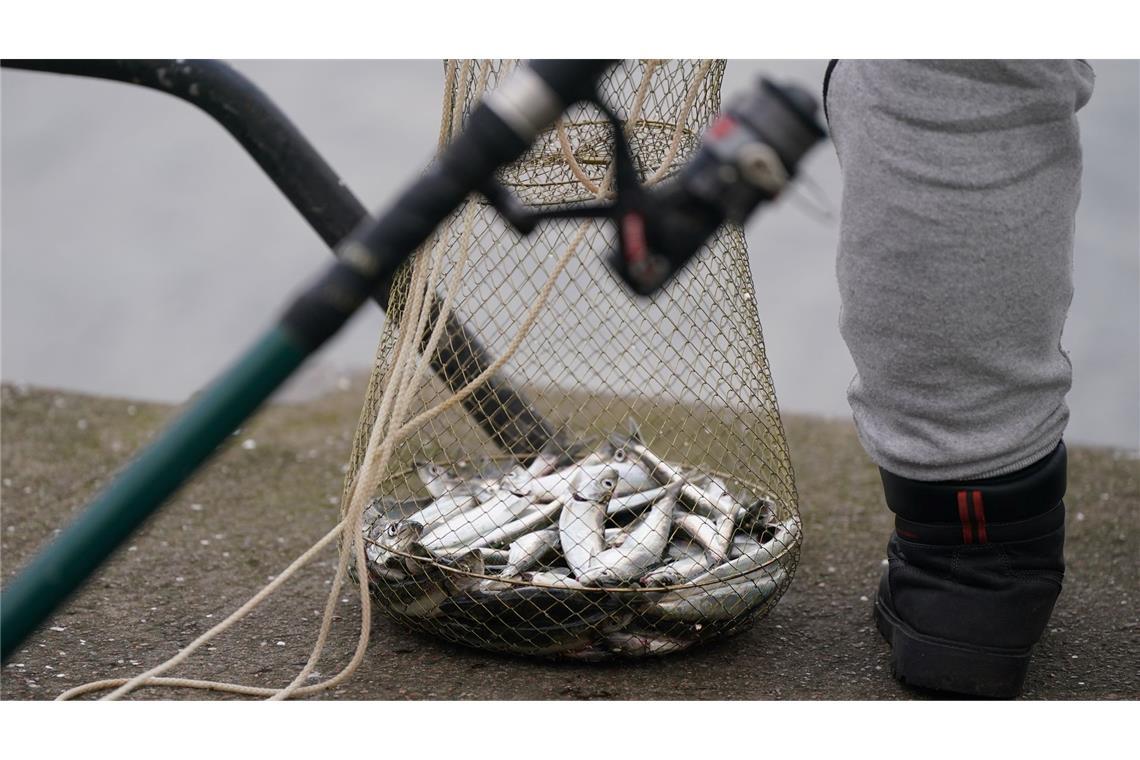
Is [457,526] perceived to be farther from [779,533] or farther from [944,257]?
[944,257]

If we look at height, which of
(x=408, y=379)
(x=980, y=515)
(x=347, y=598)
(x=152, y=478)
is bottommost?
(x=980, y=515)

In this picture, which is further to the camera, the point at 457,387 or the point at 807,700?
the point at 457,387

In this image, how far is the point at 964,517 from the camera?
1190mm

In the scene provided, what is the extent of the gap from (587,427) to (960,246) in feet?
1.70

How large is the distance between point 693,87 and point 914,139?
31 centimetres

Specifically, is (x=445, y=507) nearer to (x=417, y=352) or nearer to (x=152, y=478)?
(x=417, y=352)

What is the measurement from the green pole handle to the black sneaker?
715 mm

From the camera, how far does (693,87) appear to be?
130cm

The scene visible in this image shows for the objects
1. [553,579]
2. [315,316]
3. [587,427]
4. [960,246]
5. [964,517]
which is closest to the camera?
[315,316]

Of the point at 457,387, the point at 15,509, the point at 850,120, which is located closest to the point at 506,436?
the point at 457,387

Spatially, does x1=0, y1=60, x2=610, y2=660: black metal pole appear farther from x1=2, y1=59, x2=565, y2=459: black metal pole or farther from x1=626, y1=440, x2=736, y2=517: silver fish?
x1=626, y1=440, x2=736, y2=517: silver fish

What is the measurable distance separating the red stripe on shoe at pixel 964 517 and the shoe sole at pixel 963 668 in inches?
4.7

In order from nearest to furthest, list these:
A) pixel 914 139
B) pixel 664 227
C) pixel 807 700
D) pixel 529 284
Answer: pixel 664 227 → pixel 914 139 → pixel 807 700 → pixel 529 284

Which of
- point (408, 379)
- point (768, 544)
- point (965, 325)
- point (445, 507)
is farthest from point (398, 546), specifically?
point (965, 325)
